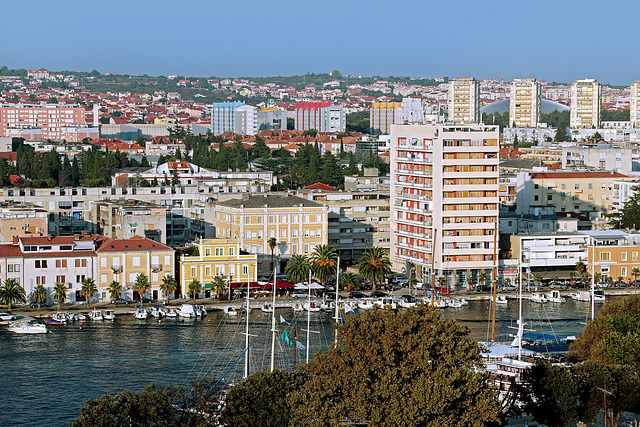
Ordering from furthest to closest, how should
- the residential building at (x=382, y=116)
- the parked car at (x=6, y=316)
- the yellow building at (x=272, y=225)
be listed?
1. the residential building at (x=382, y=116)
2. the yellow building at (x=272, y=225)
3. the parked car at (x=6, y=316)

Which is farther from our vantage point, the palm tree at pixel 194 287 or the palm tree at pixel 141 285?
the palm tree at pixel 194 287

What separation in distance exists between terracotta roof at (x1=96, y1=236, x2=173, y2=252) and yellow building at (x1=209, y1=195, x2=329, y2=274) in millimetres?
2589

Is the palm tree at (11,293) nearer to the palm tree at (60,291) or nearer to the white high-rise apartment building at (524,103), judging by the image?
the palm tree at (60,291)

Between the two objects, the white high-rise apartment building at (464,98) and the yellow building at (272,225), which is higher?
the white high-rise apartment building at (464,98)

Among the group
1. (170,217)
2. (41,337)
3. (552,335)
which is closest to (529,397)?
(552,335)

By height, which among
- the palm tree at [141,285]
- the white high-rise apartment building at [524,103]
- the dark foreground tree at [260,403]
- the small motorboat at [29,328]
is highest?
the white high-rise apartment building at [524,103]

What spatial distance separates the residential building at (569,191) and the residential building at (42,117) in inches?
1997

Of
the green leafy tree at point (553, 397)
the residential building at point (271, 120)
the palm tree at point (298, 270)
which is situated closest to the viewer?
the green leafy tree at point (553, 397)

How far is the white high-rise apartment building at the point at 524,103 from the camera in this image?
81250mm

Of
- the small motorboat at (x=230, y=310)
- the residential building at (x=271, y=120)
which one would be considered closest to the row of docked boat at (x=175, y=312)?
the small motorboat at (x=230, y=310)

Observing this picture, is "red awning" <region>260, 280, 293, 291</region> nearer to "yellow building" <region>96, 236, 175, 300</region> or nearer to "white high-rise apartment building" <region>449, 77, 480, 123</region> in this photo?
"yellow building" <region>96, 236, 175, 300</region>

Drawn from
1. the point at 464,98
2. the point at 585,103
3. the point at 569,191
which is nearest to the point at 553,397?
the point at 569,191

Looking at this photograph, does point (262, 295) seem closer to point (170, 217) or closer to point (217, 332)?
point (217, 332)

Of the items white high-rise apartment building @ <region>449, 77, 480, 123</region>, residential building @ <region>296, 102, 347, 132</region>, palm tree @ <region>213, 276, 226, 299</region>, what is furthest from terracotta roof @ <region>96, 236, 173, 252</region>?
residential building @ <region>296, 102, 347, 132</region>
